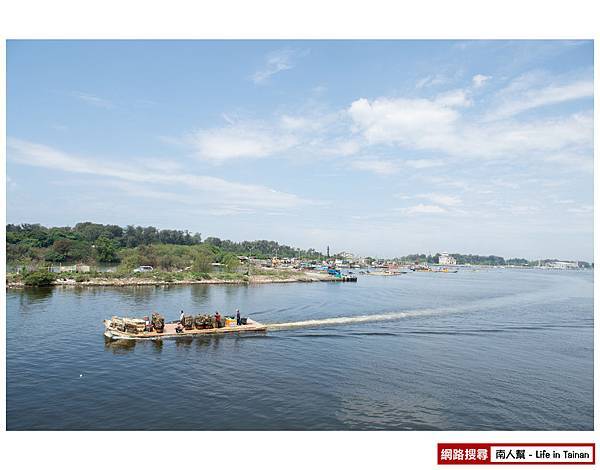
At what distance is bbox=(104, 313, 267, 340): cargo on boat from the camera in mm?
21172

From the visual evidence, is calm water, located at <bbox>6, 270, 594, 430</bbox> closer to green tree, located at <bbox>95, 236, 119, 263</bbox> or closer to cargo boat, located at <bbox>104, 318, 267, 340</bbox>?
cargo boat, located at <bbox>104, 318, 267, 340</bbox>

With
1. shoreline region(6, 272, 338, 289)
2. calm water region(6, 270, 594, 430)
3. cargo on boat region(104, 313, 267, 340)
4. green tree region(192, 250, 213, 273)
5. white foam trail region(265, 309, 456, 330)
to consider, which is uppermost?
green tree region(192, 250, 213, 273)

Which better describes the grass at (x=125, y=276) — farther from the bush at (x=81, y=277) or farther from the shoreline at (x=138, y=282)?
the shoreline at (x=138, y=282)

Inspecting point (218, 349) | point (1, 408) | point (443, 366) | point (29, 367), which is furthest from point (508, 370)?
point (29, 367)

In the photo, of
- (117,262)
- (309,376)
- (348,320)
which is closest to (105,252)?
(117,262)

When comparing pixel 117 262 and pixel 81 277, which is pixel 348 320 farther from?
pixel 117 262

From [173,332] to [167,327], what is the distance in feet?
4.33

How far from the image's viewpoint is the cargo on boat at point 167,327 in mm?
21172

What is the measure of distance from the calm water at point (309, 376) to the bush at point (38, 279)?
45.8ft

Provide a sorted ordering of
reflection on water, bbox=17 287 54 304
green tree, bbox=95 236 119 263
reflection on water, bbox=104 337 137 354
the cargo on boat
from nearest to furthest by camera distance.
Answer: reflection on water, bbox=104 337 137 354 → the cargo on boat → reflection on water, bbox=17 287 54 304 → green tree, bbox=95 236 119 263

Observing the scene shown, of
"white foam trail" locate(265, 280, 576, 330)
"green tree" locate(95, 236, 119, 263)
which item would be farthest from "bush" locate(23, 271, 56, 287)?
"green tree" locate(95, 236, 119, 263)

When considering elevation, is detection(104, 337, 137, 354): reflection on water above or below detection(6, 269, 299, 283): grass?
below

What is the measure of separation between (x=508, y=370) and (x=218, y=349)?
1291 centimetres

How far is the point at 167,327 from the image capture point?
23047 millimetres
